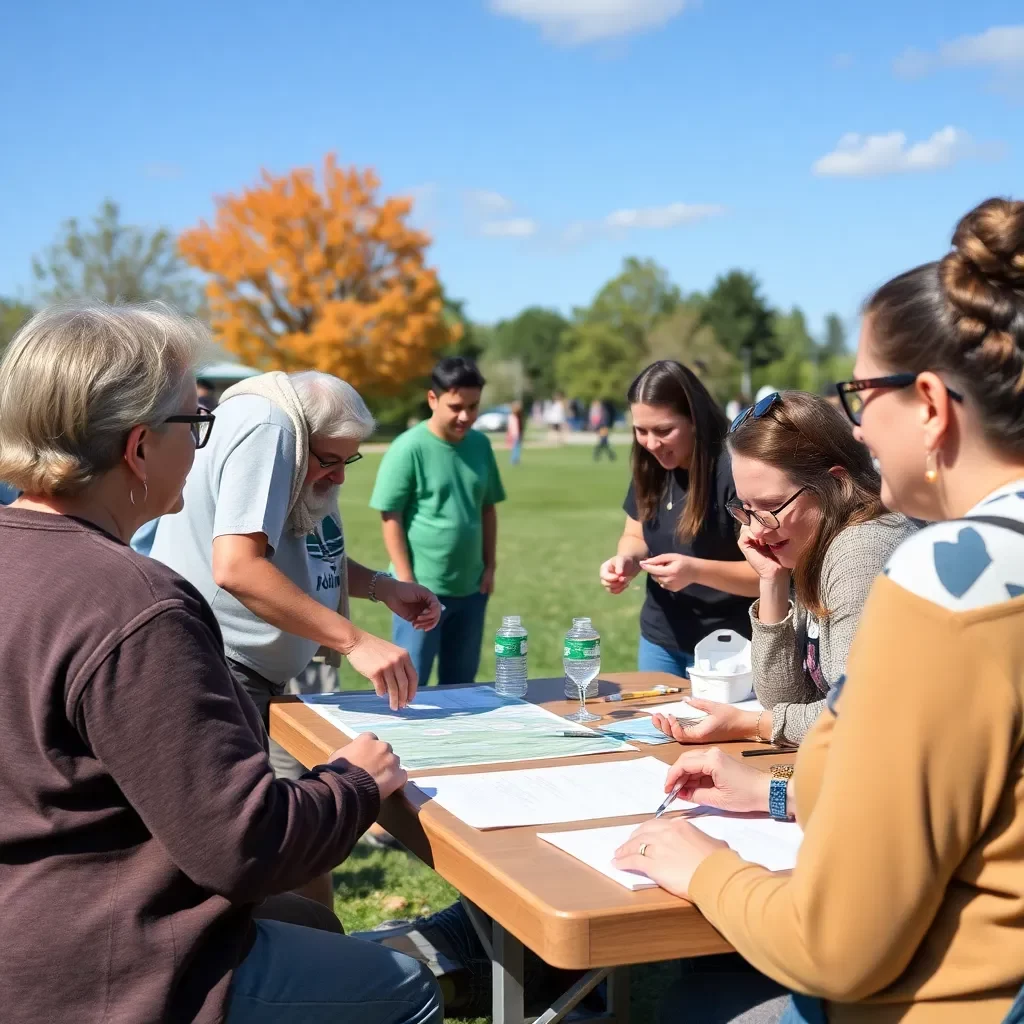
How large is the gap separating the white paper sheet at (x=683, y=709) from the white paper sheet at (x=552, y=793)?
496 millimetres

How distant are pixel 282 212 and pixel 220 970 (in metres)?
54.0

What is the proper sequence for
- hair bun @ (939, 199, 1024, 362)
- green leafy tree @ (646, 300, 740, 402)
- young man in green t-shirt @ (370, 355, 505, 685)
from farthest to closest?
green leafy tree @ (646, 300, 740, 402) < young man in green t-shirt @ (370, 355, 505, 685) < hair bun @ (939, 199, 1024, 362)

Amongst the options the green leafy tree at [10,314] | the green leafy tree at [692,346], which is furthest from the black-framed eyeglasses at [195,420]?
the green leafy tree at [692,346]

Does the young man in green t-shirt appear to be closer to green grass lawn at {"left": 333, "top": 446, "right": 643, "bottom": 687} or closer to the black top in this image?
green grass lawn at {"left": 333, "top": 446, "right": 643, "bottom": 687}

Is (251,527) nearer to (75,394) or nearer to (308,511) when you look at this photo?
(308,511)

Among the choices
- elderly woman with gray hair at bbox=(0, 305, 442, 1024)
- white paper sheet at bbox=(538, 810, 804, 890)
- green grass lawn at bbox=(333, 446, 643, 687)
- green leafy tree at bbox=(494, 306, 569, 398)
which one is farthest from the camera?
green leafy tree at bbox=(494, 306, 569, 398)

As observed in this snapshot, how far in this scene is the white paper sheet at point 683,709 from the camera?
3.02 metres

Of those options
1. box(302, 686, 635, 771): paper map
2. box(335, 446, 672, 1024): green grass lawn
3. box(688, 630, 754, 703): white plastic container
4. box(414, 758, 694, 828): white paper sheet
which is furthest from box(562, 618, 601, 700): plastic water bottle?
box(335, 446, 672, 1024): green grass lawn

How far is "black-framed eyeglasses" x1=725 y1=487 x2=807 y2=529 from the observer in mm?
2758

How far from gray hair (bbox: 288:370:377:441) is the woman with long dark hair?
116cm

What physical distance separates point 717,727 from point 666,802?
609 millimetres

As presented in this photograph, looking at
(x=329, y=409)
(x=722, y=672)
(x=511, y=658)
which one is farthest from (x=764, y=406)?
(x=329, y=409)

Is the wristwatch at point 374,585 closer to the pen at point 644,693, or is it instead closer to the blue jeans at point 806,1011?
the pen at point 644,693

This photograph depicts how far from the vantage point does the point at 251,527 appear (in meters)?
2.95
